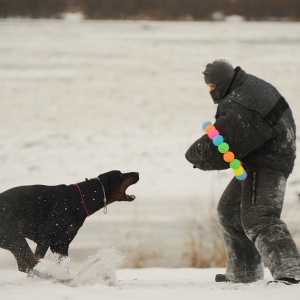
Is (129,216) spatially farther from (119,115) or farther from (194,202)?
(119,115)

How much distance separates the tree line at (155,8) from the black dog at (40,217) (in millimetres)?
23876

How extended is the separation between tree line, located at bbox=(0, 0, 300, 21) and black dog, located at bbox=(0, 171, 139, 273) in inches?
940

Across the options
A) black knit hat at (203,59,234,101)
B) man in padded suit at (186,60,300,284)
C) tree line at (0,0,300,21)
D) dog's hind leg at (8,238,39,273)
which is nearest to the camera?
man in padded suit at (186,60,300,284)

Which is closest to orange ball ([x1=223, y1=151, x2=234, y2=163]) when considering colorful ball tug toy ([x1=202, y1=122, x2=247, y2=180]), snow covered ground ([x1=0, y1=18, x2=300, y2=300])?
colorful ball tug toy ([x1=202, y1=122, x2=247, y2=180])

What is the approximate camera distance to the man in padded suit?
4.43 m

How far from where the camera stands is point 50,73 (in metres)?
18.6

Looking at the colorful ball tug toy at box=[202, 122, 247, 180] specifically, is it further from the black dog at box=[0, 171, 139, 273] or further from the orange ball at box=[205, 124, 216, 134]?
the black dog at box=[0, 171, 139, 273]

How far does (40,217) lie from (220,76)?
5.21 ft

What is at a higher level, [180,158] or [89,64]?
[89,64]

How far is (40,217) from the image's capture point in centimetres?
521

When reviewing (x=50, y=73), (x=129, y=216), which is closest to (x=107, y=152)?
(x=129, y=216)

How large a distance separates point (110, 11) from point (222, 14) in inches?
174

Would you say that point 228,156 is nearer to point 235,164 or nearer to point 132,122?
point 235,164

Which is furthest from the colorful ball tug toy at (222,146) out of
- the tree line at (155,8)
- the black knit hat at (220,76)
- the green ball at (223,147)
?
the tree line at (155,8)
